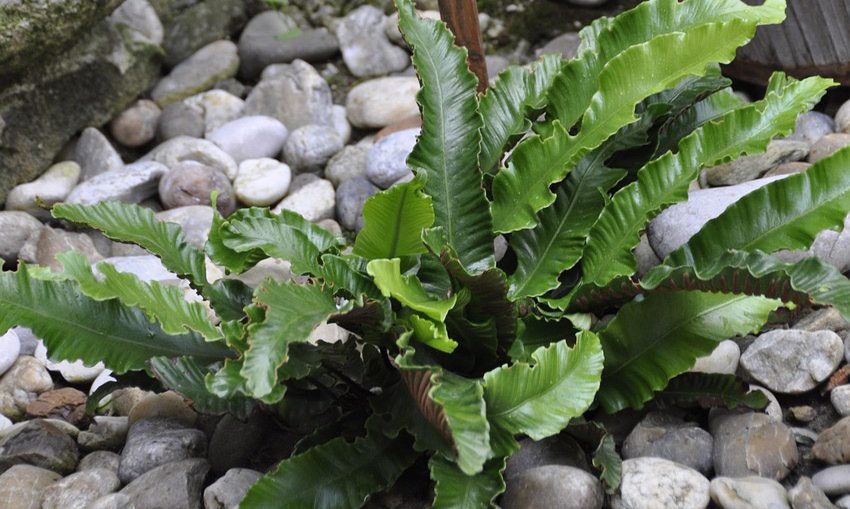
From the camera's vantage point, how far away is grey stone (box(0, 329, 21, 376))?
7.57ft

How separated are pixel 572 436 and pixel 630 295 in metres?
0.29

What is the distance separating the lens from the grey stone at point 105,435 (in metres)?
1.99

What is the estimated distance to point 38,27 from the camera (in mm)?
2811

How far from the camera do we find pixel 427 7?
3594mm

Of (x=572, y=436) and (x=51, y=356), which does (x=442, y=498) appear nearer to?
(x=572, y=436)

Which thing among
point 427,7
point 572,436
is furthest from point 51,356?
→ point 427,7

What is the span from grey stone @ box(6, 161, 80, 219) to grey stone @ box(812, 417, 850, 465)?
7.81 feet

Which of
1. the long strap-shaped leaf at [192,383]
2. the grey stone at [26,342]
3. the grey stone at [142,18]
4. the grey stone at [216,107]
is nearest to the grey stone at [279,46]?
the grey stone at [216,107]

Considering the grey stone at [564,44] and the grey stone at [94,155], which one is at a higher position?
the grey stone at [94,155]

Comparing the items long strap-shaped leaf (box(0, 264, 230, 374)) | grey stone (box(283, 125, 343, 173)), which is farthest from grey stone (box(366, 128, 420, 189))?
long strap-shaped leaf (box(0, 264, 230, 374))

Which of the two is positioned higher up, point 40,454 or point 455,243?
point 455,243

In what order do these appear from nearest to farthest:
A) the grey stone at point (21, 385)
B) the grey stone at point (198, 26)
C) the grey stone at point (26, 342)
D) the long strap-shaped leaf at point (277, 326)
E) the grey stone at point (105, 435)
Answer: the long strap-shaped leaf at point (277, 326) < the grey stone at point (105, 435) < the grey stone at point (21, 385) < the grey stone at point (26, 342) < the grey stone at point (198, 26)

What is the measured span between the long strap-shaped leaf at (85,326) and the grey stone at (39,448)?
1.24ft

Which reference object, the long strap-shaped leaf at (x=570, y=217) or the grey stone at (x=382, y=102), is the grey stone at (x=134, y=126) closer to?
the grey stone at (x=382, y=102)
